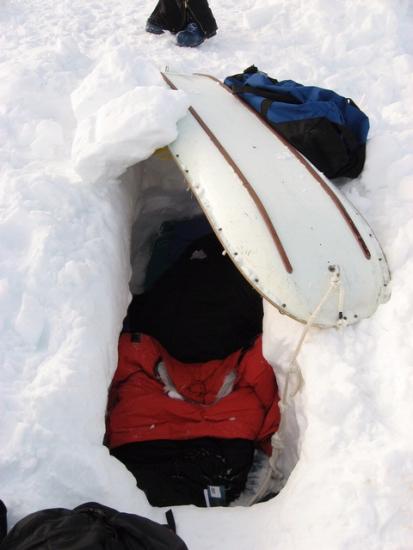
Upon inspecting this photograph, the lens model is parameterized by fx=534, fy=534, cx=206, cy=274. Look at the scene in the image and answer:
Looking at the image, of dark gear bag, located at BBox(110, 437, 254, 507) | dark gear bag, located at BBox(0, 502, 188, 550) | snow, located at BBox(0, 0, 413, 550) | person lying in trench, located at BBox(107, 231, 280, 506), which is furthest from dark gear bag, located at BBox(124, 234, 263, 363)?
dark gear bag, located at BBox(0, 502, 188, 550)

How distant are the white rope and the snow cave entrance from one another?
22 millimetres

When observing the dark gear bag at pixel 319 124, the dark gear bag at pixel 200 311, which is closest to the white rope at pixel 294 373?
the dark gear bag at pixel 200 311

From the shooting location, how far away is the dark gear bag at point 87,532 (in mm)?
1413

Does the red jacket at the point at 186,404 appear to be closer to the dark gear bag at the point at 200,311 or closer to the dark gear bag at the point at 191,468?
the dark gear bag at the point at 191,468

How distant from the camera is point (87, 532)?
1.45 m

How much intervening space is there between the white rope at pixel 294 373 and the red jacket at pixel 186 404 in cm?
18

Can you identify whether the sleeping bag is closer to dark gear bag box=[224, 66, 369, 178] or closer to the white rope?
the white rope

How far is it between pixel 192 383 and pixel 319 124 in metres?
1.57

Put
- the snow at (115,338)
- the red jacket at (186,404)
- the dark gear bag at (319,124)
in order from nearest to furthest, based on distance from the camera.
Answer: the snow at (115,338) → the red jacket at (186,404) → the dark gear bag at (319,124)

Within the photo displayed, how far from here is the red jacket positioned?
2.49m

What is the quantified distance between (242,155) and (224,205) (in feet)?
1.35

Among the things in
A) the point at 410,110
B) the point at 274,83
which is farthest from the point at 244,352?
the point at 410,110

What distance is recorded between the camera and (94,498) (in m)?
1.79

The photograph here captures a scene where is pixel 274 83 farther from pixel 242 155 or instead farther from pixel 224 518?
pixel 224 518
